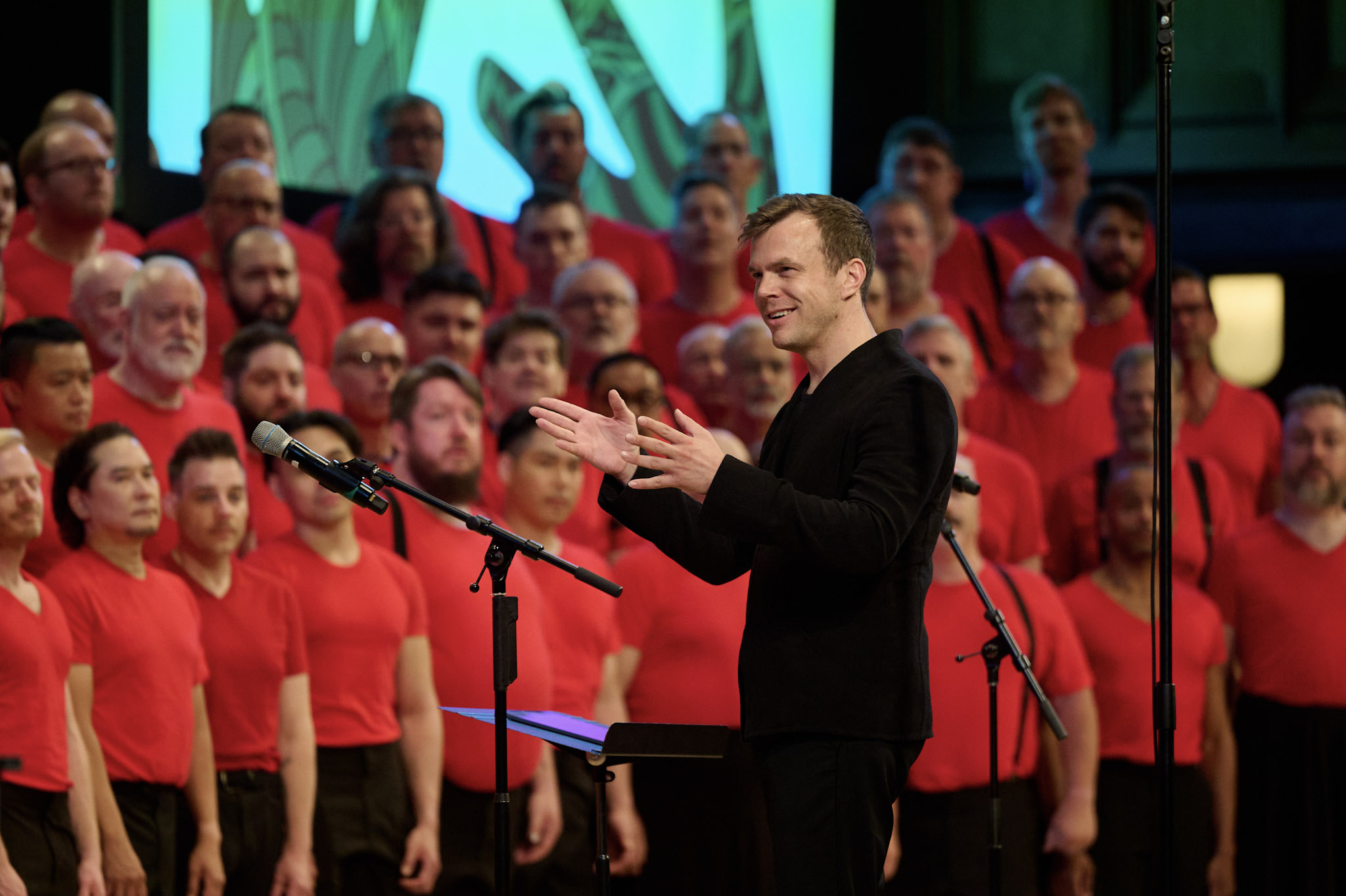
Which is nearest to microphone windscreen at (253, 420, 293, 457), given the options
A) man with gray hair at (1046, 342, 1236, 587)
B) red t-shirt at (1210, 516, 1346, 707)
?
man with gray hair at (1046, 342, 1236, 587)

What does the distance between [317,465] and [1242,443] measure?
3927 millimetres

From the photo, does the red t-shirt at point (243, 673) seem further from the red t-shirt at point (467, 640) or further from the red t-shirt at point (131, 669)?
the red t-shirt at point (467, 640)

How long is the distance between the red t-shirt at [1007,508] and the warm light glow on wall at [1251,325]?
2.71m

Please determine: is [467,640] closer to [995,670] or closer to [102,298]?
[102,298]

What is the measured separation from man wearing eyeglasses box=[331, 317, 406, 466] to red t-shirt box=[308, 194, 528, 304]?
0.95 meters

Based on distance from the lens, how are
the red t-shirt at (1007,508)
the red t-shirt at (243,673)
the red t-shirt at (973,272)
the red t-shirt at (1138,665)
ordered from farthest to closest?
the red t-shirt at (973,272) < the red t-shirt at (1007,508) < the red t-shirt at (1138,665) < the red t-shirt at (243,673)

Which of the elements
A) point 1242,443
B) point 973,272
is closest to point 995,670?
point 1242,443

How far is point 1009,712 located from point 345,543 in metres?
1.83

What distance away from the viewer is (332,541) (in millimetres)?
4348

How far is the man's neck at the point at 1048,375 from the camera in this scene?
18.2ft

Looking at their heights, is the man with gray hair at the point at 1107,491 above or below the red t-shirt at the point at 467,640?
above

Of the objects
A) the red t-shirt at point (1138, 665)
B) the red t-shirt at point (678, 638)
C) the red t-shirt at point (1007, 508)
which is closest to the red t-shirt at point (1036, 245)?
the red t-shirt at point (1007, 508)

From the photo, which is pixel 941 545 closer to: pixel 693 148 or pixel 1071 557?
pixel 1071 557

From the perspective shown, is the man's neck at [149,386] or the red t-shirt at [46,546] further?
the man's neck at [149,386]
